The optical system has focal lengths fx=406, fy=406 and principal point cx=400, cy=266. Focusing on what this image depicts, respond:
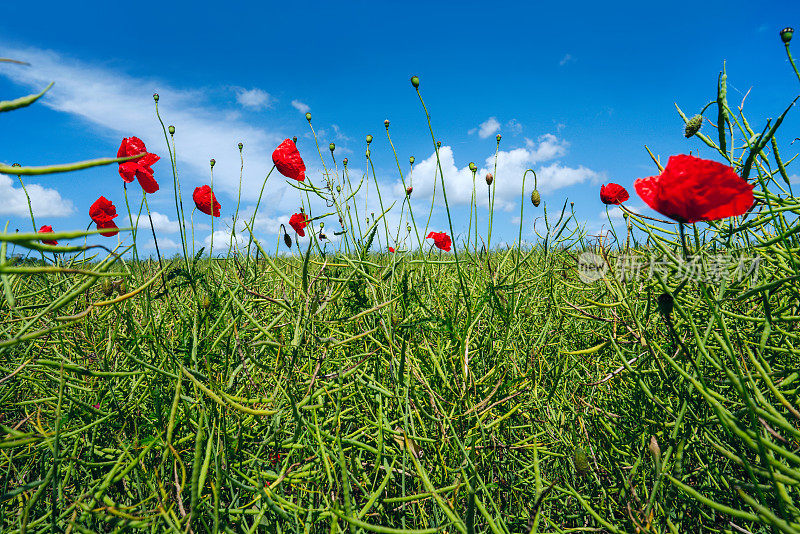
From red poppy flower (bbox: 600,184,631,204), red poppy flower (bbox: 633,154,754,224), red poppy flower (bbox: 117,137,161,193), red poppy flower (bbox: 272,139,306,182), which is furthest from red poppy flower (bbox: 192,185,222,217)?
red poppy flower (bbox: 600,184,631,204)

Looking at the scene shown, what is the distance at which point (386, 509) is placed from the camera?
963 mm

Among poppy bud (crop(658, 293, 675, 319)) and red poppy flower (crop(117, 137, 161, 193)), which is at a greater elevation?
red poppy flower (crop(117, 137, 161, 193))

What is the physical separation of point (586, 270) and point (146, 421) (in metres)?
A: 1.43

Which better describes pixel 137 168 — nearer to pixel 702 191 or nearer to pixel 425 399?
pixel 425 399

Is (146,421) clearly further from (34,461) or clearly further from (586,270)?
(586,270)

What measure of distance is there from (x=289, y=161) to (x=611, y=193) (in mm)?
1306

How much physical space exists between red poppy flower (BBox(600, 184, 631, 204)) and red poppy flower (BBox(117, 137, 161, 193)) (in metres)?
1.71

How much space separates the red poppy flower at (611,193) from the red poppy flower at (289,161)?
123cm

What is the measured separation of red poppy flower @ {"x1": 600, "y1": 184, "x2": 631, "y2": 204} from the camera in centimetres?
169


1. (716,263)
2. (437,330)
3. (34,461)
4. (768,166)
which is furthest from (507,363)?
(34,461)

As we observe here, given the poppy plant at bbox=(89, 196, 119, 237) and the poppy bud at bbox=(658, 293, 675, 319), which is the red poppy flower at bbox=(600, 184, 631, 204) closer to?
the poppy bud at bbox=(658, 293, 675, 319)

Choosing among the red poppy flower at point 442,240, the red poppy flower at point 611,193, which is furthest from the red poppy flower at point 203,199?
the red poppy flower at point 611,193

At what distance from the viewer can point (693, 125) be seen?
88 cm

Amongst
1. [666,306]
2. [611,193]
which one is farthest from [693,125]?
[611,193]
